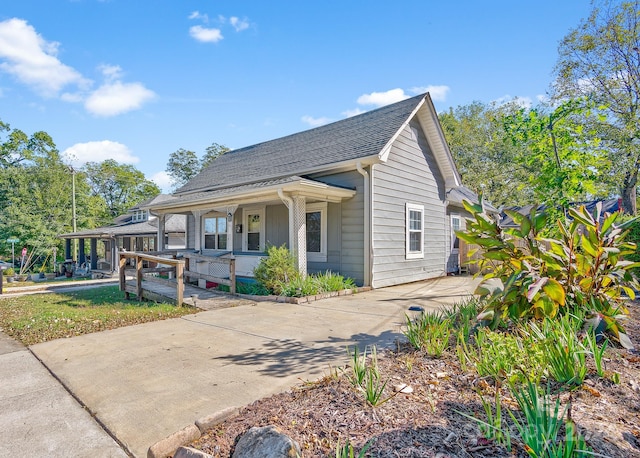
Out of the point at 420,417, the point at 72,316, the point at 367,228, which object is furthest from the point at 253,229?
the point at 420,417

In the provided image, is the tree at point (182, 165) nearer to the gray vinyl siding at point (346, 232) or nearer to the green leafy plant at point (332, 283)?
the gray vinyl siding at point (346, 232)

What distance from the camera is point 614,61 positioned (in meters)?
17.8

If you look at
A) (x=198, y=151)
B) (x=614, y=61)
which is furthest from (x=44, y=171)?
(x=614, y=61)

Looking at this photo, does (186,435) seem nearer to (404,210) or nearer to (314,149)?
(404,210)

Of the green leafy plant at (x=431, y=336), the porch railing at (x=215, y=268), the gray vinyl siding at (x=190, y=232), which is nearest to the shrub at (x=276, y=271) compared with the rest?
the porch railing at (x=215, y=268)

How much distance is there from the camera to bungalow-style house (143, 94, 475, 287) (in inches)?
369

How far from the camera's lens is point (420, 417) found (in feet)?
7.10

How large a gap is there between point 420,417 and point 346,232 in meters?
7.74

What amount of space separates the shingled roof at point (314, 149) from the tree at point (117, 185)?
112 ft

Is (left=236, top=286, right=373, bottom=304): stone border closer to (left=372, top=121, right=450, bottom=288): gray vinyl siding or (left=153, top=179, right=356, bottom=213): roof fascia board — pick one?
(left=372, top=121, right=450, bottom=288): gray vinyl siding

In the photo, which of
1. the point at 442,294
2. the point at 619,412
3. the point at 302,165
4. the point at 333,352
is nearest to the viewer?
the point at 619,412

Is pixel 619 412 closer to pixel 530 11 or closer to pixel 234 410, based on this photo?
pixel 234 410

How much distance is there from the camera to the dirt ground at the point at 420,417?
1814mm

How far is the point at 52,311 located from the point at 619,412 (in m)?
9.17
